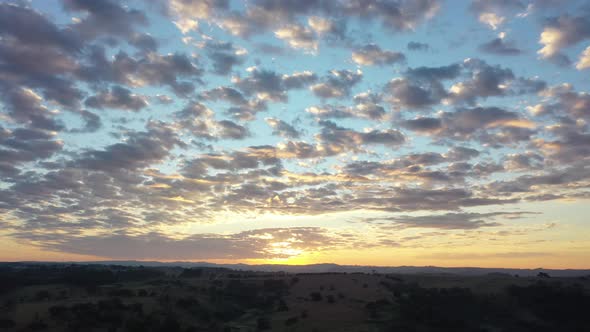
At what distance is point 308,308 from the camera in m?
53.3

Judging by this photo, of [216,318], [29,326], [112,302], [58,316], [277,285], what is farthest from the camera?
[277,285]

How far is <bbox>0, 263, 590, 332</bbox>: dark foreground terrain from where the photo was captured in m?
41.2

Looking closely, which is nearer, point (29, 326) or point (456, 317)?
point (29, 326)

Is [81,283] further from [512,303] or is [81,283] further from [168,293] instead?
[512,303]

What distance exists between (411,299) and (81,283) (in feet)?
187

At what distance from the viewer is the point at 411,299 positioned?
5369cm

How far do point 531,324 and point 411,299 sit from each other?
13.0 metres

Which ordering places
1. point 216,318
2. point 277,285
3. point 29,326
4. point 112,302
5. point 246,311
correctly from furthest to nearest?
point 277,285 → point 246,311 → point 216,318 → point 112,302 → point 29,326

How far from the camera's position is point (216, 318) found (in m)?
51.2

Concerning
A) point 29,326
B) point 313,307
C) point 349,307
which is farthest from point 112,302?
point 349,307

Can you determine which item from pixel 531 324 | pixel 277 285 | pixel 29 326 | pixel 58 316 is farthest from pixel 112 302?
pixel 531 324

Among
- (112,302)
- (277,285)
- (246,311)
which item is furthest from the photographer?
(277,285)

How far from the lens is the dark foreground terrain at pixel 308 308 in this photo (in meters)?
41.2

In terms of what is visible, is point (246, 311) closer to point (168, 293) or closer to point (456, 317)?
point (168, 293)
